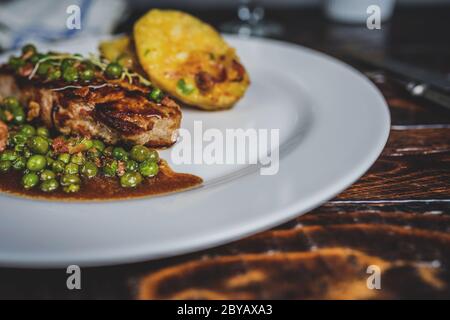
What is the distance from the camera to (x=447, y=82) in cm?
345

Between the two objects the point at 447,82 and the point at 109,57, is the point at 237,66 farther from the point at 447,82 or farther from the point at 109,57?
the point at 447,82

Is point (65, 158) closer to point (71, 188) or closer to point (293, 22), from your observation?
point (71, 188)

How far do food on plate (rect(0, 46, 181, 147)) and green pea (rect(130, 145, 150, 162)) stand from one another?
0.14m

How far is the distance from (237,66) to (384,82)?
1.32 m

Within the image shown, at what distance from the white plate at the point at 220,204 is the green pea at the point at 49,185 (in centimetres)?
19

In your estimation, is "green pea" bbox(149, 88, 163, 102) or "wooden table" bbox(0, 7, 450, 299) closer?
"wooden table" bbox(0, 7, 450, 299)

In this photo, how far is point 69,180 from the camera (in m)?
2.43

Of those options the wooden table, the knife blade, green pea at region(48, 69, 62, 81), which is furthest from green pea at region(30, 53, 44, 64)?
the knife blade

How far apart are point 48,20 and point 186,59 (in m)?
2.46

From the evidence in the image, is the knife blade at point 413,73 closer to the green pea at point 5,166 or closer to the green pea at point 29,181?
the green pea at point 29,181

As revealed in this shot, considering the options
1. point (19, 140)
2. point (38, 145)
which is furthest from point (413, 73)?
point (19, 140)

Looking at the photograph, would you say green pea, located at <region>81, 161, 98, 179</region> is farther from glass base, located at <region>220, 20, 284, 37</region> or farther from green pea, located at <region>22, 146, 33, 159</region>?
glass base, located at <region>220, 20, 284, 37</region>

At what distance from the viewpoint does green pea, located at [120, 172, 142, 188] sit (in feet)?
8.07
